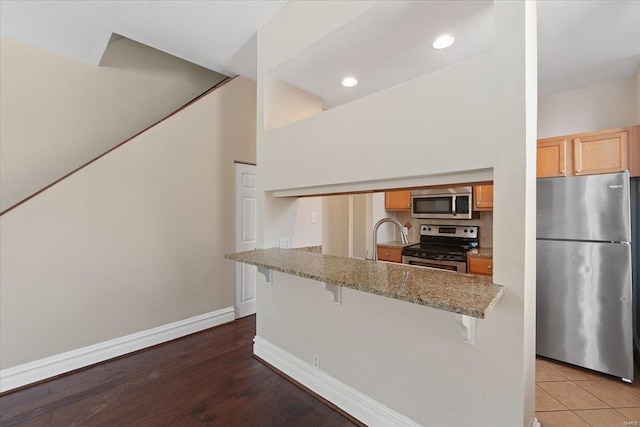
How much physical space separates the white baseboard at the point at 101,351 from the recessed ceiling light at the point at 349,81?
2907 mm

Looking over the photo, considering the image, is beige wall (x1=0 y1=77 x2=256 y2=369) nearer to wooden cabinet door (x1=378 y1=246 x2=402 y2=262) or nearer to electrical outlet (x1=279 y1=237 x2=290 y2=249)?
electrical outlet (x1=279 y1=237 x2=290 y2=249)

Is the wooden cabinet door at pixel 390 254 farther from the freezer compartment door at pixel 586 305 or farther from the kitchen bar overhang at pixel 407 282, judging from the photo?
the kitchen bar overhang at pixel 407 282

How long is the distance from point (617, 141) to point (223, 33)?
3729 millimetres

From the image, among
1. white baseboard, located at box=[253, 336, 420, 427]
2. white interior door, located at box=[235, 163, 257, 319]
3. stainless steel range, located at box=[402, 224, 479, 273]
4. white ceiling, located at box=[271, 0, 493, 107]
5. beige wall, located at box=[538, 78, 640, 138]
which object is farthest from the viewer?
white interior door, located at box=[235, 163, 257, 319]

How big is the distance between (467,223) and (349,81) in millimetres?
2473

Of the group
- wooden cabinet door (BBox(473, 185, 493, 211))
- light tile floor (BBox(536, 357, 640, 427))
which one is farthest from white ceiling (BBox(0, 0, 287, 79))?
light tile floor (BBox(536, 357, 640, 427))

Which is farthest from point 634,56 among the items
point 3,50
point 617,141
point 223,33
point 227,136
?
point 3,50

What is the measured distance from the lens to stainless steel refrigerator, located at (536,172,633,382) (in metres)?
2.28

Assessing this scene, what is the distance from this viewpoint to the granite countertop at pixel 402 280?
112cm

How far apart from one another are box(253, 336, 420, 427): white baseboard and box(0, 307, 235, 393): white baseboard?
3.25ft

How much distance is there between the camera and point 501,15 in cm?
129

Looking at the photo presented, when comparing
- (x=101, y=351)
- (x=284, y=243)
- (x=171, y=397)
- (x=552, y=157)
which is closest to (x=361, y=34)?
(x=284, y=243)

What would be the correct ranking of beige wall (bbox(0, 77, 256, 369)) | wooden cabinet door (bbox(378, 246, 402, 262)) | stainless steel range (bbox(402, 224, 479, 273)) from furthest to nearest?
wooden cabinet door (bbox(378, 246, 402, 262)) → stainless steel range (bbox(402, 224, 479, 273)) → beige wall (bbox(0, 77, 256, 369))

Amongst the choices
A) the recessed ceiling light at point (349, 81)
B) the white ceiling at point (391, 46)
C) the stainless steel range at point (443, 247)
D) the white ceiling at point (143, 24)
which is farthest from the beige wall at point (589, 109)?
the white ceiling at point (143, 24)
